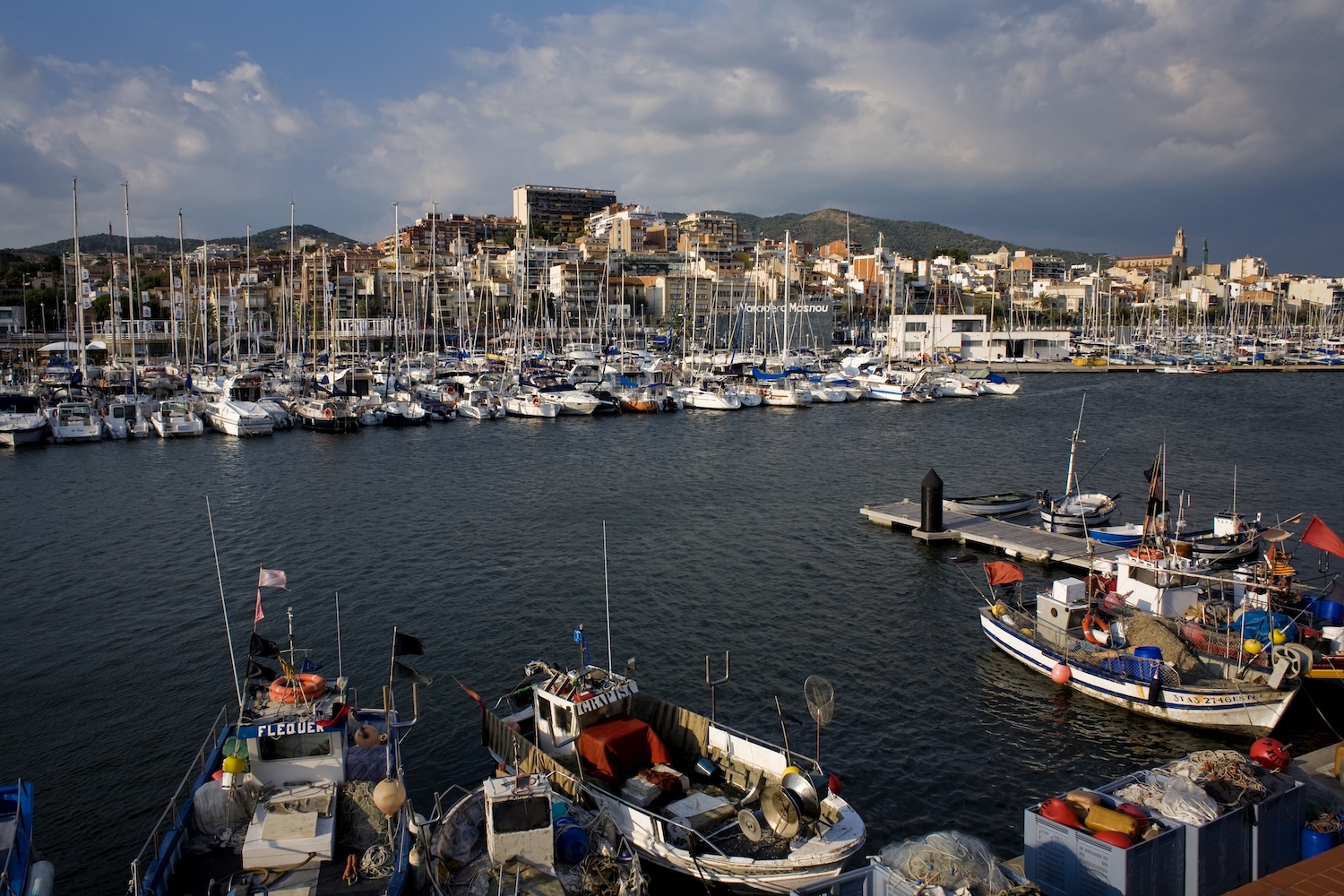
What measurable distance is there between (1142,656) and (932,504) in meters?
11.1

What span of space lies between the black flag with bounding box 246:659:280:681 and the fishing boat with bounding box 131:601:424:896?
0.98 m

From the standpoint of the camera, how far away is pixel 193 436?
50.0 m

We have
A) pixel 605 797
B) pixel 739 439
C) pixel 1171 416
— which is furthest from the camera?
pixel 1171 416

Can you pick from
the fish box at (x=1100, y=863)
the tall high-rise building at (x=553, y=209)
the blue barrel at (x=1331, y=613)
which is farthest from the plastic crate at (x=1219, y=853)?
the tall high-rise building at (x=553, y=209)

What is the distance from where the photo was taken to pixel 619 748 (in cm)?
1185

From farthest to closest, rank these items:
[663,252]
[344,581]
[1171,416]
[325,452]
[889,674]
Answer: [663,252] < [1171,416] < [325,452] < [344,581] < [889,674]

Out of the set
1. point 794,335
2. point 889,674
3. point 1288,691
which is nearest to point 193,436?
point 889,674

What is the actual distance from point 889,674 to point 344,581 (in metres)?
13.8

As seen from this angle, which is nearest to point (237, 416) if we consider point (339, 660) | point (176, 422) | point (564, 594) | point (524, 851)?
point (176, 422)

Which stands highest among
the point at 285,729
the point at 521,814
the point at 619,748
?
the point at 285,729

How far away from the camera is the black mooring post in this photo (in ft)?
85.4

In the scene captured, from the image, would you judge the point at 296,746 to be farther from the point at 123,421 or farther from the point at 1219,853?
the point at 123,421

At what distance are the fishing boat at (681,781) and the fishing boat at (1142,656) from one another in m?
6.38

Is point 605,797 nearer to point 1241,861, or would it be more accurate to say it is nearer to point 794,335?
point 1241,861
